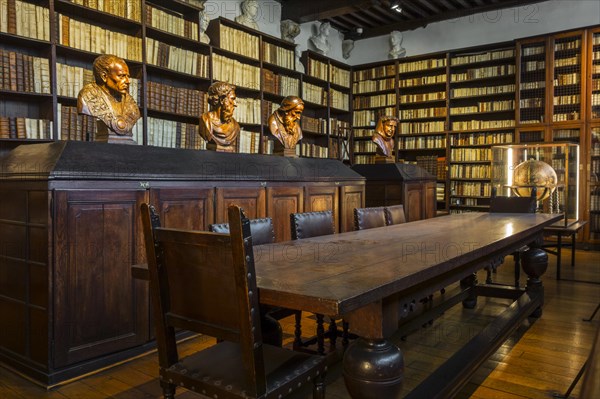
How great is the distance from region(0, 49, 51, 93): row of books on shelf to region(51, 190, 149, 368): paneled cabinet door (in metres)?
1.78

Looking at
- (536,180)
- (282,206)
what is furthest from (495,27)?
(282,206)

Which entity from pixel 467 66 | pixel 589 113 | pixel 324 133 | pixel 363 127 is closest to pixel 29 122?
pixel 324 133

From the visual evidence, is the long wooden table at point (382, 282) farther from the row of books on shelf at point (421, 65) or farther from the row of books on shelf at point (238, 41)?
the row of books on shelf at point (421, 65)

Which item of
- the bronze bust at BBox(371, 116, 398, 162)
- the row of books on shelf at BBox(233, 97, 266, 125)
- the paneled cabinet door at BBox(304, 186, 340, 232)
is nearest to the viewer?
the paneled cabinet door at BBox(304, 186, 340, 232)

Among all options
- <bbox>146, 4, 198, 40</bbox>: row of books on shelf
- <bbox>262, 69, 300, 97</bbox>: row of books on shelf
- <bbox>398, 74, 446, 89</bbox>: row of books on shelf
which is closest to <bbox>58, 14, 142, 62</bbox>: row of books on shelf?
<bbox>146, 4, 198, 40</bbox>: row of books on shelf

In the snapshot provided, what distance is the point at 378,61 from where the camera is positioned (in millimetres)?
7719

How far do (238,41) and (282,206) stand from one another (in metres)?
2.79

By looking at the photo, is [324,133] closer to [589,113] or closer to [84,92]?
[589,113]

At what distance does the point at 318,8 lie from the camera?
20.5 ft

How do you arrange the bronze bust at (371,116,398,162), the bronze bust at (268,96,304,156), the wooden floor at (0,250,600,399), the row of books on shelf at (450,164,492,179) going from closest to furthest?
1. the wooden floor at (0,250,600,399)
2. the bronze bust at (268,96,304,156)
3. the bronze bust at (371,116,398,162)
4. the row of books on shelf at (450,164,492,179)

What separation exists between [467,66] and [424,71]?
63cm

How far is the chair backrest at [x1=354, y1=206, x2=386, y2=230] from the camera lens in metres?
2.75

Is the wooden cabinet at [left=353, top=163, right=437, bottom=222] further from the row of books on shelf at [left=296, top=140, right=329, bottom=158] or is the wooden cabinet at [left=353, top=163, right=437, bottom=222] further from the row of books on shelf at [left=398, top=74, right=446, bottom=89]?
the row of books on shelf at [left=398, top=74, right=446, bottom=89]

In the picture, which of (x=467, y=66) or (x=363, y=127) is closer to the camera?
(x=467, y=66)
